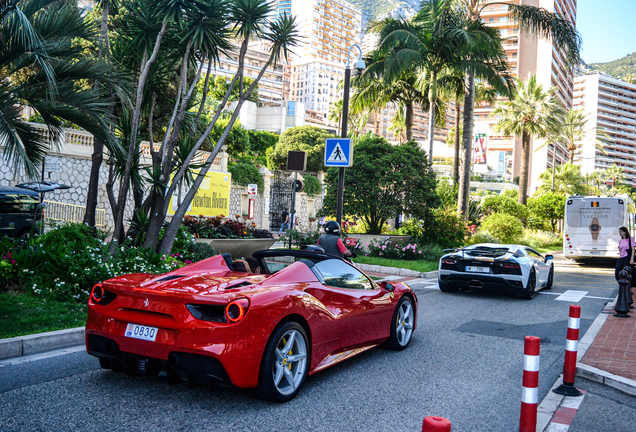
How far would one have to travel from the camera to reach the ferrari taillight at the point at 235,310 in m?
4.05

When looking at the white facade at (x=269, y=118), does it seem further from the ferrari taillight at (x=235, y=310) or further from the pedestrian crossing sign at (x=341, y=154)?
the ferrari taillight at (x=235, y=310)

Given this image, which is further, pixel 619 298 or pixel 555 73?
pixel 555 73

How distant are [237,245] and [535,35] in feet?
58.2

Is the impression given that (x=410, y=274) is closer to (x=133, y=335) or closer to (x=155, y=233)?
(x=155, y=233)

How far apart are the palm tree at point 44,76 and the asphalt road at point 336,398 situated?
4.29 m

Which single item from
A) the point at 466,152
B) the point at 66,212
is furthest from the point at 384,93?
the point at 66,212

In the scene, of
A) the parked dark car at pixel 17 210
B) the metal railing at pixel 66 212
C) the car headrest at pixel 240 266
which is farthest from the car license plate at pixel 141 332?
the metal railing at pixel 66 212

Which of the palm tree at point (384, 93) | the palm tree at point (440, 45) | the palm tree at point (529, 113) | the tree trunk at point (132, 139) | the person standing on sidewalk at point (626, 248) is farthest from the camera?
the palm tree at point (529, 113)

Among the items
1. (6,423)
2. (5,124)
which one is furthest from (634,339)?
(5,124)

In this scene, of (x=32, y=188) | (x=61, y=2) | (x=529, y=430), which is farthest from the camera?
(x=32, y=188)

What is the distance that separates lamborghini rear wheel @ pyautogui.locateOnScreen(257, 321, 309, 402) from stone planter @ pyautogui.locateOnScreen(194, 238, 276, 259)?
9.75 m

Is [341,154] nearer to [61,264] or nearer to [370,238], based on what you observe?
[370,238]

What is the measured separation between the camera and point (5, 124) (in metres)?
8.04

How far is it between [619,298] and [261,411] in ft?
25.8
